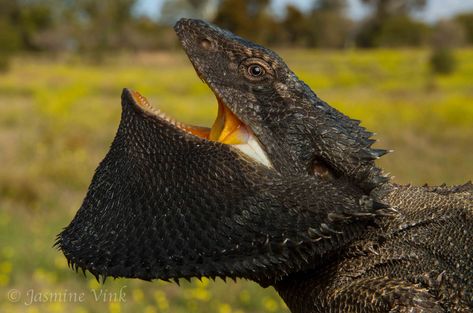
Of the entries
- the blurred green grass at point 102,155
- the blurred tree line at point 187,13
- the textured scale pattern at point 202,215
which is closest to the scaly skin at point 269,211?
the textured scale pattern at point 202,215

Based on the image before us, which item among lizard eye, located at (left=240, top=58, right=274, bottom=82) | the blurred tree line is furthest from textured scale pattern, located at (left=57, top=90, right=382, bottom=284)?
the blurred tree line

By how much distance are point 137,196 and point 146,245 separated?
0.13 metres

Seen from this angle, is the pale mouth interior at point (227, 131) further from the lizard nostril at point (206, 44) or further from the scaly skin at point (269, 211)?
the lizard nostril at point (206, 44)

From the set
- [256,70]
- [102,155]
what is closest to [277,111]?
[256,70]

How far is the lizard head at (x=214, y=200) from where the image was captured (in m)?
1.46

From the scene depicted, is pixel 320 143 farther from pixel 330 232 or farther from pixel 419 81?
pixel 419 81

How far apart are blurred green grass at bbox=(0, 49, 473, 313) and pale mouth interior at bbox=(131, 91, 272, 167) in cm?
270

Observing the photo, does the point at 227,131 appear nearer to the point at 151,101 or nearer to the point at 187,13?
the point at 151,101

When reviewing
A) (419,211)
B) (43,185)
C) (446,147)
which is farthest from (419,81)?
(419,211)

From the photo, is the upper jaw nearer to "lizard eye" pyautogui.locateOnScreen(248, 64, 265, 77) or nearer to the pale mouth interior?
the pale mouth interior

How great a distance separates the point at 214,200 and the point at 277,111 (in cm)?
28

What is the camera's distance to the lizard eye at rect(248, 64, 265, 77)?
5.32ft

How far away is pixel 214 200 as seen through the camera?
149cm

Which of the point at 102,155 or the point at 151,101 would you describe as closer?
the point at 102,155
